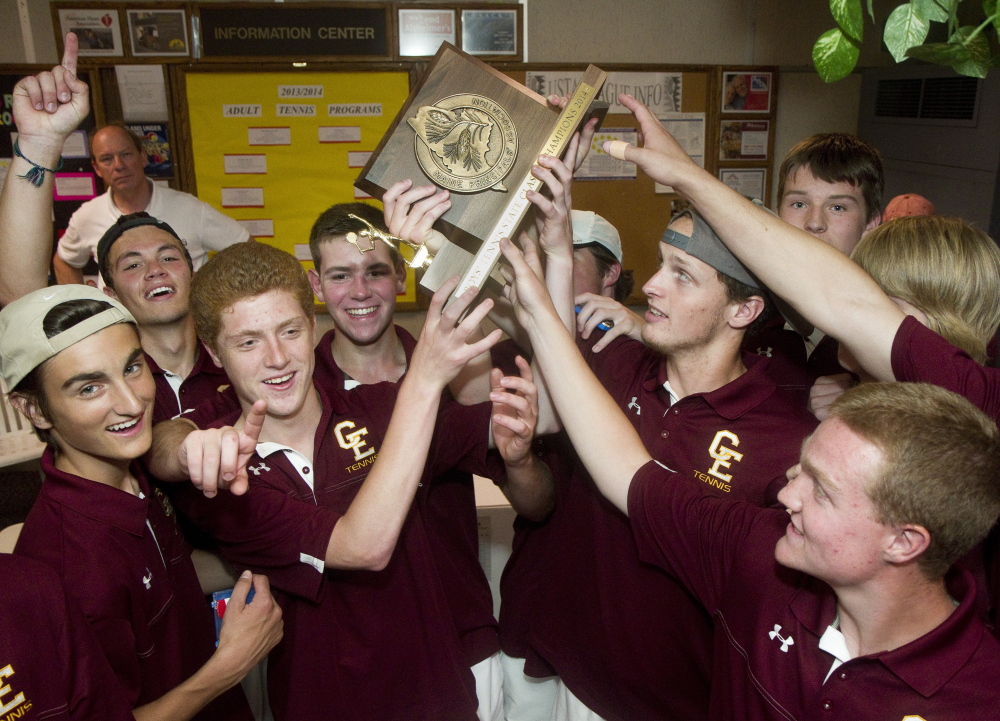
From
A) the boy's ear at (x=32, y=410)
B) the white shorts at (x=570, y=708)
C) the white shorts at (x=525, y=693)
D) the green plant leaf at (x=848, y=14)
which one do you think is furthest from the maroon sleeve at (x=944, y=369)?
the boy's ear at (x=32, y=410)

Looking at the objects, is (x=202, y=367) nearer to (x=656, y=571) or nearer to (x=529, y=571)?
(x=529, y=571)

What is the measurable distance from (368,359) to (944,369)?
140cm

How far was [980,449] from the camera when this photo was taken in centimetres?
102

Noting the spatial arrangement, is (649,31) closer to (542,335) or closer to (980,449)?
(542,335)

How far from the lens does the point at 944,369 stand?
1.25 metres

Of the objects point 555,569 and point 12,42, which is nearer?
point 555,569

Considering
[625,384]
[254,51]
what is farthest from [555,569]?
[254,51]

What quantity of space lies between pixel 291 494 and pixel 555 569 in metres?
0.63

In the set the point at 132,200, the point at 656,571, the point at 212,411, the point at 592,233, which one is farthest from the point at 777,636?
the point at 132,200

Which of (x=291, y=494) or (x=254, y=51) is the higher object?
(x=254, y=51)

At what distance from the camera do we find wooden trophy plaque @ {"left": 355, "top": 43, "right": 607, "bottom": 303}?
1459mm

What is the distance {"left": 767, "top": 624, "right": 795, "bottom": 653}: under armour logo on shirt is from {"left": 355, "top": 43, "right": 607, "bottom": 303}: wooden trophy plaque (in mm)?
791

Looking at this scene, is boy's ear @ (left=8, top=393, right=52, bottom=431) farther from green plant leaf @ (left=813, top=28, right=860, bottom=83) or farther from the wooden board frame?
the wooden board frame

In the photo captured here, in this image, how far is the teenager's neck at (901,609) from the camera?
1.06 m
